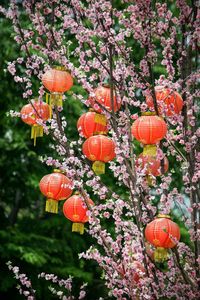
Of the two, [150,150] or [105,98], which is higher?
[105,98]

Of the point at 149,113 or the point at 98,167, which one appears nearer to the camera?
the point at 149,113

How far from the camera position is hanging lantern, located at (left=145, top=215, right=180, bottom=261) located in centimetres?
254

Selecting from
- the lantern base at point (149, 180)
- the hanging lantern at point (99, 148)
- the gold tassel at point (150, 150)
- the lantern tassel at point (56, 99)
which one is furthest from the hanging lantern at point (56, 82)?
the lantern base at point (149, 180)

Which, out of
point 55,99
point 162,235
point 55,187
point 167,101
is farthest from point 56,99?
point 162,235

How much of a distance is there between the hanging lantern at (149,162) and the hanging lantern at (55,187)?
17.1 inches

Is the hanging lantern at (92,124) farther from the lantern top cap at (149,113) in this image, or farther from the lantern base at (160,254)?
the lantern base at (160,254)

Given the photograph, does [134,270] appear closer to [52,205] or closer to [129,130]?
[52,205]

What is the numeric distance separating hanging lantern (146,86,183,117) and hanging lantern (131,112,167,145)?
0.16m

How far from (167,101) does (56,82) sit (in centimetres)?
64

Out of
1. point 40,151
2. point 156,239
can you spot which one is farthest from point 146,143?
point 40,151

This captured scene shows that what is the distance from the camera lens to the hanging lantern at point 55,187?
2895 mm

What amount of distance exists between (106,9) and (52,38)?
36 cm

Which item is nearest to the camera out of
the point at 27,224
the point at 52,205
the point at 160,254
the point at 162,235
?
the point at 162,235

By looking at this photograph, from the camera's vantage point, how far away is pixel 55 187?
2.89m
